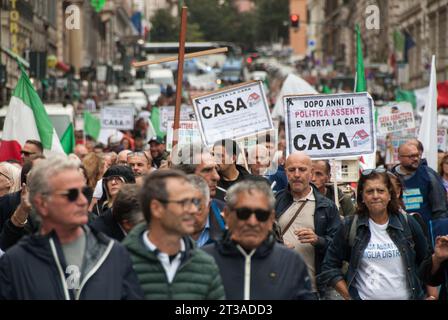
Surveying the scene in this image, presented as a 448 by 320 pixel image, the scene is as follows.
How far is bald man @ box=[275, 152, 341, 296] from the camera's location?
30.3ft

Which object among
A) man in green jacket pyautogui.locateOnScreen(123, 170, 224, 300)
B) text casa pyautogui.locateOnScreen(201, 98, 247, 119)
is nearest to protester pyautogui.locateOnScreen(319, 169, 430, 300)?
man in green jacket pyautogui.locateOnScreen(123, 170, 224, 300)

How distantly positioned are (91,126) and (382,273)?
20.0 metres

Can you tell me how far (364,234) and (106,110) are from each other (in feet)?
61.8

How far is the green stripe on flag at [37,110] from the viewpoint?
15455 millimetres

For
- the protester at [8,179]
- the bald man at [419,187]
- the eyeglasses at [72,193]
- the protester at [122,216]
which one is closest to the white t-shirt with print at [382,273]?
the protester at [122,216]

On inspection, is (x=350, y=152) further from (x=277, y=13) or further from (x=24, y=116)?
(x=277, y=13)

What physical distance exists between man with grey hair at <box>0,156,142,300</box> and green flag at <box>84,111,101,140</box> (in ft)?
69.5

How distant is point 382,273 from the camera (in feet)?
26.6

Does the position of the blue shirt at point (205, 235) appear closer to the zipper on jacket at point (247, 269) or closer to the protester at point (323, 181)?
the zipper on jacket at point (247, 269)

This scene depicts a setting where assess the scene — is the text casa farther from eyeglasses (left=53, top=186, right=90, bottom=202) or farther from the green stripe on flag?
eyeglasses (left=53, top=186, right=90, bottom=202)

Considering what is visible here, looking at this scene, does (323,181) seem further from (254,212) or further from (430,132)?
(254,212)

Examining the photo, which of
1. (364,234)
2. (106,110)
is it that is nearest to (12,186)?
(364,234)

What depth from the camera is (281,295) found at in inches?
244

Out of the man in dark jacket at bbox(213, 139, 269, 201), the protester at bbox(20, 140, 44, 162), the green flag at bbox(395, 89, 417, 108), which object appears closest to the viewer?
the man in dark jacket at bbox(213, 139, 269, 201)
